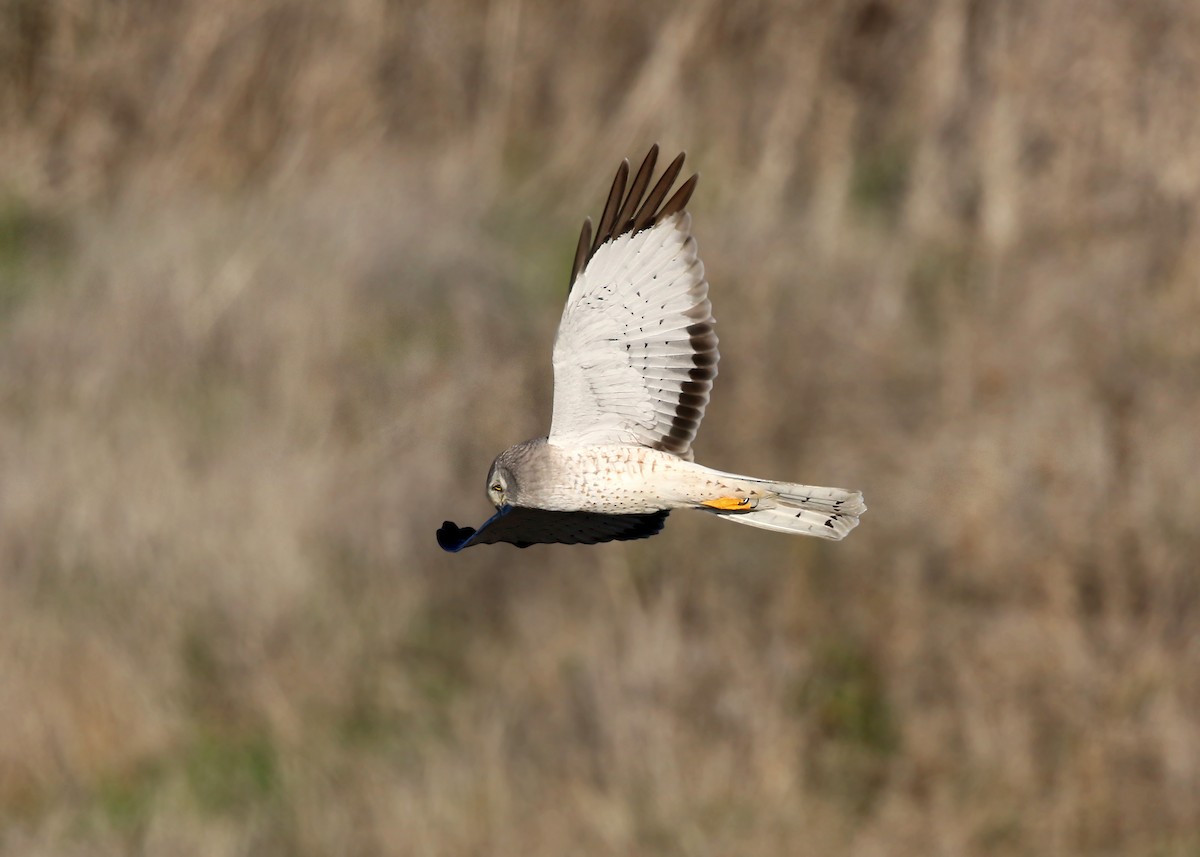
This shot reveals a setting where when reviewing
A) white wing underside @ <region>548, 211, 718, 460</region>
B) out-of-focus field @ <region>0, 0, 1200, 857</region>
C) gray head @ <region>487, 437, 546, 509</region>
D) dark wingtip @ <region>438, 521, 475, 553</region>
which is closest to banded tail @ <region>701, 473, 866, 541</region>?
white wing underside @ <region>548, 211, 718, 460</region>

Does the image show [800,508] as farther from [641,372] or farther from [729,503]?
[641,372]

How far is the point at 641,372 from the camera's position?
4094 mm

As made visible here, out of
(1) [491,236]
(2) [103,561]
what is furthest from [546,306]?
(2) [103,561]

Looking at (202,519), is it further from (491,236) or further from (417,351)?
(491,236)

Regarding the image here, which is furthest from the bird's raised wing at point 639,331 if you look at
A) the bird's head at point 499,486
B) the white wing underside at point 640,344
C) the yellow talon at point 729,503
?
the bird's head at point 499,486

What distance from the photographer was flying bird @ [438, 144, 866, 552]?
3924 mm

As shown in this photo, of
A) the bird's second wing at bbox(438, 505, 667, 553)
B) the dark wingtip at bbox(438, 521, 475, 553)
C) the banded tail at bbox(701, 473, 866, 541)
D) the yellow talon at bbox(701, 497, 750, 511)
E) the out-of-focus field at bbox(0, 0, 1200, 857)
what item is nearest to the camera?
the dark wingtip at bbox(438, 521, 475, 553)

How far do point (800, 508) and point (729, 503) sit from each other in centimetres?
31

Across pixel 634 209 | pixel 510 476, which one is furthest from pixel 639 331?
pixel 510 476

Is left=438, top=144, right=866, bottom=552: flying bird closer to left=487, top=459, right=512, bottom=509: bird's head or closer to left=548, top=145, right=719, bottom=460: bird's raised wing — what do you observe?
left=548, top=145, right=719, bottom=460: bird's raised wing

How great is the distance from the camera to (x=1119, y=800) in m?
10.4

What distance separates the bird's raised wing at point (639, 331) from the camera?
4.00 meters

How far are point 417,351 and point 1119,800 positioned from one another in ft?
17.2

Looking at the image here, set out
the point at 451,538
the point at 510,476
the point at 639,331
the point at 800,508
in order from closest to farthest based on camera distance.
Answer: the point at 451,538, the point at 510,476, the point at 639,331, the point at 800,508
